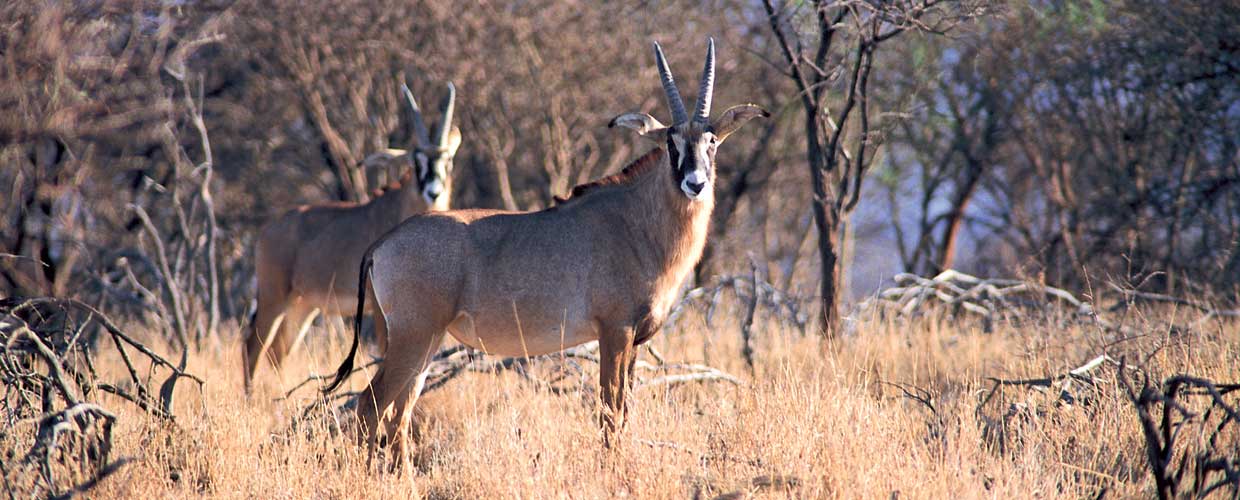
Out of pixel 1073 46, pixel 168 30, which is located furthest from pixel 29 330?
pixel 1073 46

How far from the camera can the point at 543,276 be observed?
6.80 metres

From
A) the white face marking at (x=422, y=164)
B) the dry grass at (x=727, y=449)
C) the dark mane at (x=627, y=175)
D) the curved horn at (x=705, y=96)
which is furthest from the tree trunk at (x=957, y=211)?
the dark mane at (x=627, y=175)

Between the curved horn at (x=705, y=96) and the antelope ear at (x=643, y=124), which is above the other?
the curved horn at (x=705, y=96)

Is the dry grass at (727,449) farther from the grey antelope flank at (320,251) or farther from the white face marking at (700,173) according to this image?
the grey antelope flank at (320,251)

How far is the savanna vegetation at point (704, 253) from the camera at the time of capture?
5.80m

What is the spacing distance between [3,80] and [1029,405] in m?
11.0

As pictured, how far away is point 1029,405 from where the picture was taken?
253 inches

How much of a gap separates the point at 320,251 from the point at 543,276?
4.55m

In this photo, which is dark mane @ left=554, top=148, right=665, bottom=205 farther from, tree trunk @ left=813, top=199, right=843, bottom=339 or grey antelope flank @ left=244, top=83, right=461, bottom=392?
grey antelope flank @ left=244, top=83, right=461, bottom=392

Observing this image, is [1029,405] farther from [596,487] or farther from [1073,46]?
[1073,46]

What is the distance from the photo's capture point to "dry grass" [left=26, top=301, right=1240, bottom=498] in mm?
5434

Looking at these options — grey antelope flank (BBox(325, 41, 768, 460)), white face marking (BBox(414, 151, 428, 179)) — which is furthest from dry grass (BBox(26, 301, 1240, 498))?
white face marking (BBox(414, 151, 428, 179))

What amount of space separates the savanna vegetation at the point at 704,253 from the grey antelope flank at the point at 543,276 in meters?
0.41

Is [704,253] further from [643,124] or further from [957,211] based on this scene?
[643,124]
